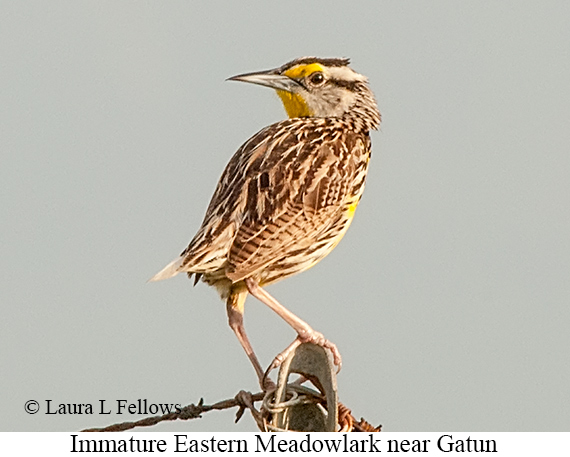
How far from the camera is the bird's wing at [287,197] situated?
19.2 ft

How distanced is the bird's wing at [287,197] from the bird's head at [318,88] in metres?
0.53

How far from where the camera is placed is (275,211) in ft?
19.7

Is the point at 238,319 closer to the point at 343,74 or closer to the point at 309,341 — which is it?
the point at 309,341

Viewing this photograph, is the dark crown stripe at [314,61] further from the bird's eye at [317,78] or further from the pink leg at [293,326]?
the pink leg at [293,326]

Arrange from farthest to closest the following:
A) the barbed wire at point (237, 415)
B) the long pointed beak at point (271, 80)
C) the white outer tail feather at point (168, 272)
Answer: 1. the long pointed beak at point (271, 80)
2. the white outer tail feather at point (168, 272)
3. the barbed wire at point (237, 415)

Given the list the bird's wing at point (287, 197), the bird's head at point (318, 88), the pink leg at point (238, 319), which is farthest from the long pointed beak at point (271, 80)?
the pink leg at point (238, 319)

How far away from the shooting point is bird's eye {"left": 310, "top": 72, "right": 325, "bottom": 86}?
683 cm

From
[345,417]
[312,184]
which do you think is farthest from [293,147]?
[345,417]

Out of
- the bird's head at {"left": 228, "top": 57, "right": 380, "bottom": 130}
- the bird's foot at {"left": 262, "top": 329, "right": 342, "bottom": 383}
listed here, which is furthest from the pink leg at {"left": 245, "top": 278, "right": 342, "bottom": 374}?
the bird's head at {"left": 228, "top": 57, "right": 380, "bottom": 130}

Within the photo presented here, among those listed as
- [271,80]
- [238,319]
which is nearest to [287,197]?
[238,319]

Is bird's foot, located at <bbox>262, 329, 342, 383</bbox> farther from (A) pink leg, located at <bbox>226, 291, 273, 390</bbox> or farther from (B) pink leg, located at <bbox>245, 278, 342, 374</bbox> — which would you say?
(A) pink leg, located at <bbox>226, 291, 273, 390</bbox>

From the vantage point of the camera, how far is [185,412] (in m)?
4.77
